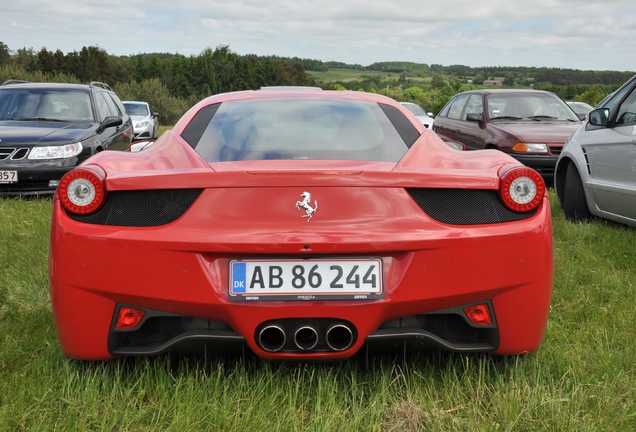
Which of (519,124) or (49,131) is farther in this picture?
(519,124)

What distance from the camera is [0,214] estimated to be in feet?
23.5

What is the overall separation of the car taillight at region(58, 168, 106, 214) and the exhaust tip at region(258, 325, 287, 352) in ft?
2.58

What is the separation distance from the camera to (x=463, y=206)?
268 centimetres

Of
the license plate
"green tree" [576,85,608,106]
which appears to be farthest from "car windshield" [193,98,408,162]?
"green tree" [576,85,608,106]

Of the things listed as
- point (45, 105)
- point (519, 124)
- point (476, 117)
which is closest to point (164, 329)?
point (45, 105)

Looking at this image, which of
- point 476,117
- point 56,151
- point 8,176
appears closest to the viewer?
point 8,176

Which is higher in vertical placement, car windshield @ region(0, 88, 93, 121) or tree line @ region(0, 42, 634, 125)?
car windshield @ region(0, 88, 93, 121)

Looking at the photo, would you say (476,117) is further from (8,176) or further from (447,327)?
(447,327)

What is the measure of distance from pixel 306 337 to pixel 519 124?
9.40 metres

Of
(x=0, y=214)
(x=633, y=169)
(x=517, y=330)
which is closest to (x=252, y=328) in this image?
(x=517, y=330)

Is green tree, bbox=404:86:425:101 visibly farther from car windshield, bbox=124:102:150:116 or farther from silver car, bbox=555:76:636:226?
silver car, bbox=555:76:636:226

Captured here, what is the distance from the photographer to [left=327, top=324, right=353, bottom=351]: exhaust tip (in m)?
2.59

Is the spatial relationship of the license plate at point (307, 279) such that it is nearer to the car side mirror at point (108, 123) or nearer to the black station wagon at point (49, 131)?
the black station wagon at point (49, 131)

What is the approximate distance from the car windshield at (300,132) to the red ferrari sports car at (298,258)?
0.71 feet
